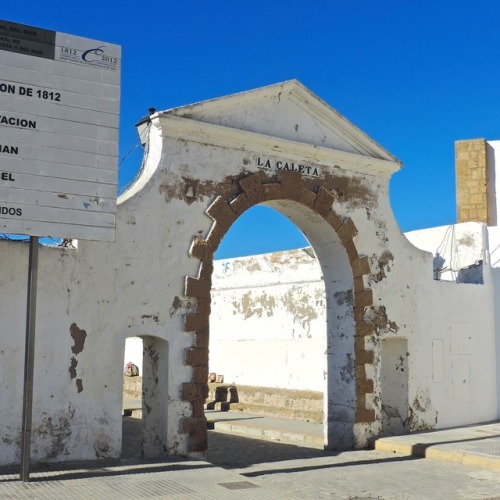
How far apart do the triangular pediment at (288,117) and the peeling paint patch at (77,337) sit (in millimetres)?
3508

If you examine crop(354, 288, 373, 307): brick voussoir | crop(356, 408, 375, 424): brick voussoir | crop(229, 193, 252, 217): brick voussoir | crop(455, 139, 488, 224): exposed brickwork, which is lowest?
crop(356, 408, 375, 424): brick voussoir

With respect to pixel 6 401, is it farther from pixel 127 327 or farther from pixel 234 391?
pixel 234 391

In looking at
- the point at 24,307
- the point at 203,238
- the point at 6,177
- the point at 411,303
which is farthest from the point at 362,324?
the point at 6,177

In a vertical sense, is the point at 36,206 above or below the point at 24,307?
above

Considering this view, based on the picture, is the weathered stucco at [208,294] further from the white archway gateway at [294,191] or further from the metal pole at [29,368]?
the metal pole at [29,368]

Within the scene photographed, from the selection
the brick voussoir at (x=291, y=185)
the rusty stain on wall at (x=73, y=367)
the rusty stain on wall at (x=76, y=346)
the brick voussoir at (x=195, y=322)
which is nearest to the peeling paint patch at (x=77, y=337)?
the rusty stain on wall at (x=76, y=346)

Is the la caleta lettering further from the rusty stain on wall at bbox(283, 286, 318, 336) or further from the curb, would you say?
the rusty stain on wall at bbox(283, 286, 318, 336)

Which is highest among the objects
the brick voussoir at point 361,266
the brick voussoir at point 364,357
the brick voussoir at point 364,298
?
the brick voussoir at point 361,266

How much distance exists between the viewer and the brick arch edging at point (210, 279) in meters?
10.4

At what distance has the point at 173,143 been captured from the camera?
34.9ft

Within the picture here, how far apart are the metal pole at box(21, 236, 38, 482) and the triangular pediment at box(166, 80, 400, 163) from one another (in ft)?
12.0

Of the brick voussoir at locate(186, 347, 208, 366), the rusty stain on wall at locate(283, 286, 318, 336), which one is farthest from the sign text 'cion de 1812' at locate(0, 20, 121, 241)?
the rusty stain on wall at locate(283, 286, 318, 336)

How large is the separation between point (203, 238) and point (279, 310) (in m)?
8.13

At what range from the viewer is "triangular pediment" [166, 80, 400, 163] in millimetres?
11211
